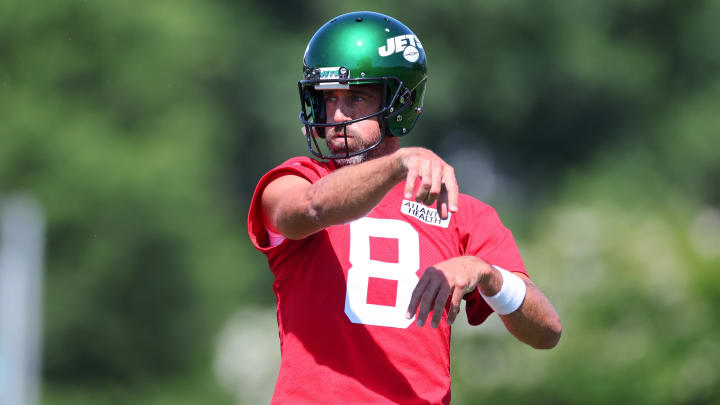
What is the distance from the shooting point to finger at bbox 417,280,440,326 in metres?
3.93

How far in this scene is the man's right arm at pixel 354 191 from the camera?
12.3 feet

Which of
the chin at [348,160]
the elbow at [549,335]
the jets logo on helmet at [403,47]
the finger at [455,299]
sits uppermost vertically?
the jets logo on helmet at [403,47]

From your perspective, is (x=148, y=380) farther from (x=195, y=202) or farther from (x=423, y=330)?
(x=423, y=330)

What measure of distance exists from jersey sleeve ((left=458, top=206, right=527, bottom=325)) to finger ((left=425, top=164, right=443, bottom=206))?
1148 mm

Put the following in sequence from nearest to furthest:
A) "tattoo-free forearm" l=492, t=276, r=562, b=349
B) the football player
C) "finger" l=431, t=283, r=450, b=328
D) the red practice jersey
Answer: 1. "finger" l=431, t=283, r=450, b=328
2. the football player
3. the red practice jersey
4. "tattoo-free forearm" l=492, t=276, r=562, b=349

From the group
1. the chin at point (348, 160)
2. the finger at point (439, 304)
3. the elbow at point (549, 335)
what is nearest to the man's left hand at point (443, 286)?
the finger at point (439, 304)

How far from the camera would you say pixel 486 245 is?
4871mm

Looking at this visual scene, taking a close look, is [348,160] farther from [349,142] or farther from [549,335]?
[549,335]

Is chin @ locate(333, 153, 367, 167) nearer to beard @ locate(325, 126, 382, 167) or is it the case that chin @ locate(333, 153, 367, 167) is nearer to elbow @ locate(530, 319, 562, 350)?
beard @ locate(325, 126, 382, 167)

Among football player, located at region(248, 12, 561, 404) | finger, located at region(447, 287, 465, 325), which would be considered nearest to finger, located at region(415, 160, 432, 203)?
football player, located at region(248, 12, 561, 404)

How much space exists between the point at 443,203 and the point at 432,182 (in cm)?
8

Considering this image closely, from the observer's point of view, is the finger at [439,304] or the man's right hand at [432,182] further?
the finger at [439,304]

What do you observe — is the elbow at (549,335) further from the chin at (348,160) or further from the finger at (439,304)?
the chin at (348,160)

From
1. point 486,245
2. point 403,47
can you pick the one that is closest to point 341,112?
point 403,47
